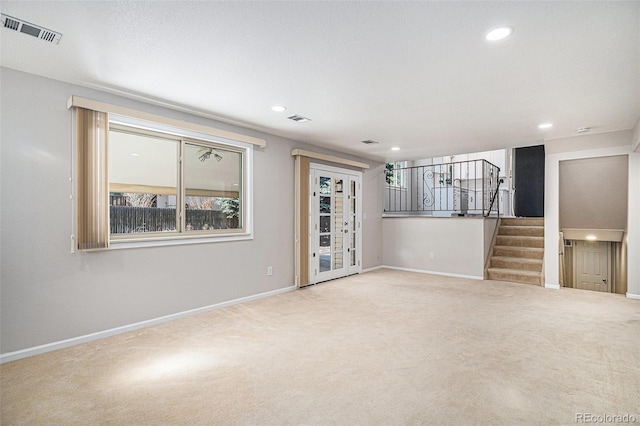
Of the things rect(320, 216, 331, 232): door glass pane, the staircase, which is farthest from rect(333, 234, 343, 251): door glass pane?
the staircase

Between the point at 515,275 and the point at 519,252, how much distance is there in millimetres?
759

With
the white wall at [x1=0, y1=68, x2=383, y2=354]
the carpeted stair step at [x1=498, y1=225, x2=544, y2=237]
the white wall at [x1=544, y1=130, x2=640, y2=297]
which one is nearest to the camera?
the white wall at [x1=0, y1=68, x2=383, y2=354]

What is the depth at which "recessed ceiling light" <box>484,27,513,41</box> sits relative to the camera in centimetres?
215

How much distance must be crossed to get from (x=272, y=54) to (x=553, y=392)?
321cm

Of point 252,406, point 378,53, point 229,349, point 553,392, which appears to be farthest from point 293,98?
point 553,392

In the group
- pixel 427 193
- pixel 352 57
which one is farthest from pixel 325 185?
pixel 427 193

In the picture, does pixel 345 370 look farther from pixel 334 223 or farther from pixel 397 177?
pixel 397 177

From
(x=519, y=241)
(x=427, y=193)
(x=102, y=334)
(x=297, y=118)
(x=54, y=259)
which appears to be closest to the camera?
(x=54, y=259)

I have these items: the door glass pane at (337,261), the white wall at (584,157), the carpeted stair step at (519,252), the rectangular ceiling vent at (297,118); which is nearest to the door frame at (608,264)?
the carpeted stair step at (519,252)

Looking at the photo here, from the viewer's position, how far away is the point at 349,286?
562cm

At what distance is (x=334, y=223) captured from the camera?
619cm

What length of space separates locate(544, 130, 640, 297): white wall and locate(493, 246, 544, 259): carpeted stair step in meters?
0.88

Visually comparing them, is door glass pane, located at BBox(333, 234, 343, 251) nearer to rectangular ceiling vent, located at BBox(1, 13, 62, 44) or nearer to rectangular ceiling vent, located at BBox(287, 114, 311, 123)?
rectangular ceiling vent, located at BBox(287, 114, 311, 123)

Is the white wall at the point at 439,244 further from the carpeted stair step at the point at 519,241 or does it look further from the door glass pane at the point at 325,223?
the door glass pane at the point at 325,223
